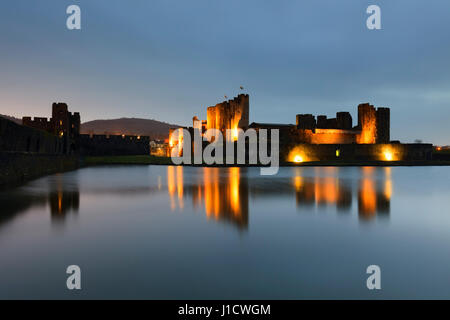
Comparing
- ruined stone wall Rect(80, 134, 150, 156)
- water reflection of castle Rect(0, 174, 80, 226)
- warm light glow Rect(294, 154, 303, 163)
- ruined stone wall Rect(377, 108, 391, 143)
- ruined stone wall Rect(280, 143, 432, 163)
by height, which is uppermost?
ruined stone wall Rect(377, 108, 391, 143)

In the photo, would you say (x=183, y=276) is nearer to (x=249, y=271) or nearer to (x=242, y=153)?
(x=249, y=271)

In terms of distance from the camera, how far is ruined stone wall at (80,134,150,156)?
168 ft

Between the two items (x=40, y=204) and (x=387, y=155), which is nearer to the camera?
(x=40, y=204)

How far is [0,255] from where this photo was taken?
3697 mm

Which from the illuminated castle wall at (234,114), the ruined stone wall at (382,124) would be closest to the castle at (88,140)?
the illuminated castle wall at (234,114)

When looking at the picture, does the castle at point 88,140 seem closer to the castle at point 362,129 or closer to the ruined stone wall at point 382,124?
the castle at point 362,129

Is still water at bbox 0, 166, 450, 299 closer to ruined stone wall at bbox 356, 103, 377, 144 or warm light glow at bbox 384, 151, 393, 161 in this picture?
warm light glow at bbox 384, 151, 393, 161

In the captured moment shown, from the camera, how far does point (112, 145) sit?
2068 inches

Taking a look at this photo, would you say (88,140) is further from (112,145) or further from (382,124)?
(382,124)

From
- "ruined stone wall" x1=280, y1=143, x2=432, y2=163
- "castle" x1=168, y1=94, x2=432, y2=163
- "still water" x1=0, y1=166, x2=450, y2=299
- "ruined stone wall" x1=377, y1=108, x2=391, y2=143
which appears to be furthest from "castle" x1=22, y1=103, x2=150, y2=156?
"still water" x1=0, y1=166, x2=450, y2=299

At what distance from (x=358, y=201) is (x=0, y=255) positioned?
25.3 feet

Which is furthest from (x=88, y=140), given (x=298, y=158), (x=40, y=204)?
(x=40, y=204)
